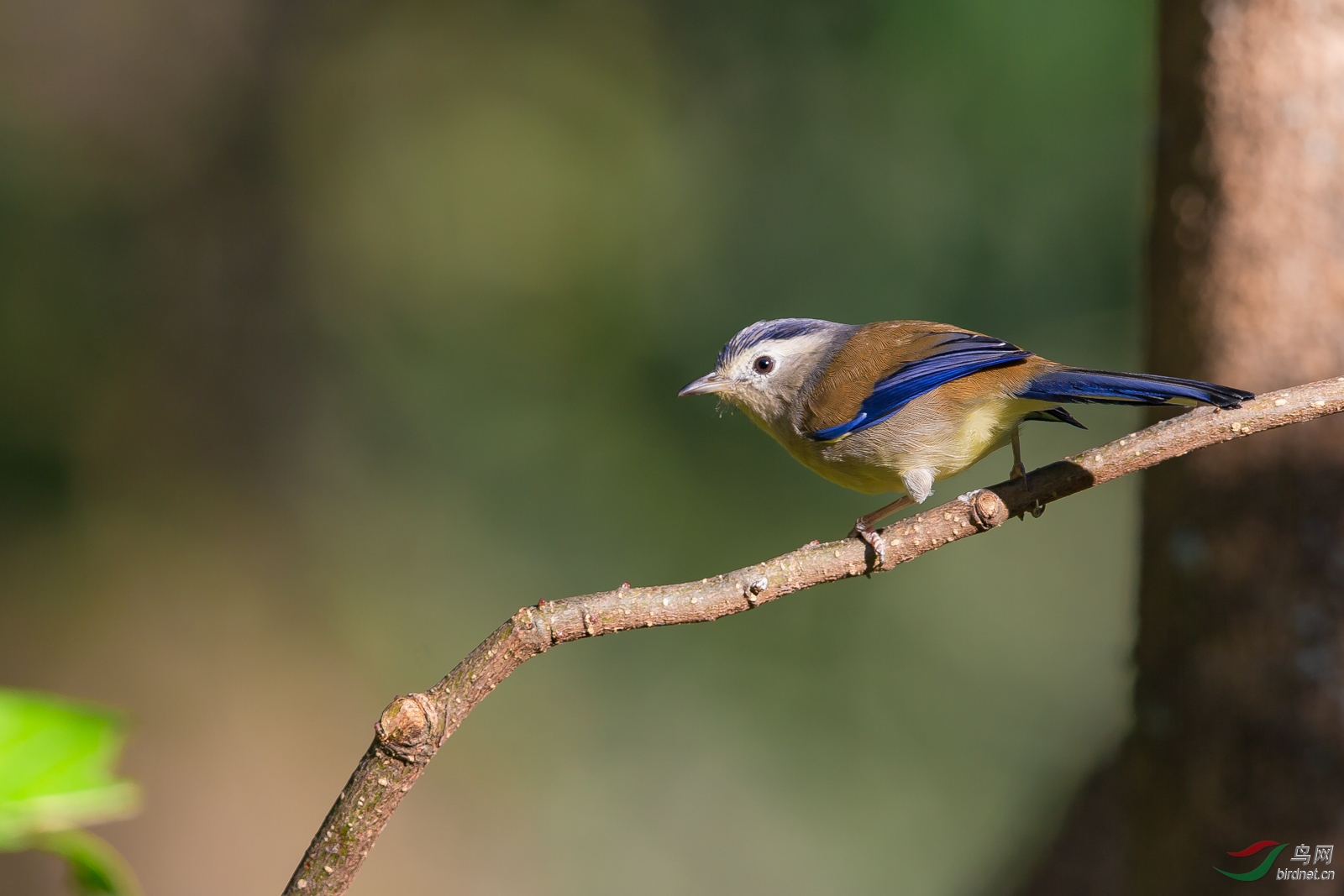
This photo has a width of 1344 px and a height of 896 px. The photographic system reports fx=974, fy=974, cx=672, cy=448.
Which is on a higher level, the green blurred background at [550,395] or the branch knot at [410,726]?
the green blurred background at [550,395]

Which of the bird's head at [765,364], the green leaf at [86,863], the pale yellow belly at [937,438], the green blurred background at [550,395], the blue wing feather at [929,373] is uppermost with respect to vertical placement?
the green blurred background at [550,395]

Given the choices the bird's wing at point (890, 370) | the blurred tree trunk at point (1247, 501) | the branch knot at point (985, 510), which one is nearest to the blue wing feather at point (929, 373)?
the bird's wing at point (890, 370)

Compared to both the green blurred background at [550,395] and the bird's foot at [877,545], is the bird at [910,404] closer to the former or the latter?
the bird's foot at [877,545]

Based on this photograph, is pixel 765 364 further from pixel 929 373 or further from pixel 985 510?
pixel 985 510

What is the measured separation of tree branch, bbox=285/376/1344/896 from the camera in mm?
Answer: 1893

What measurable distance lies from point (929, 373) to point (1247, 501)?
154 centimetres

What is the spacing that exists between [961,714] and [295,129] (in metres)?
7.99

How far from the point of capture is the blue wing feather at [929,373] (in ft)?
11.0

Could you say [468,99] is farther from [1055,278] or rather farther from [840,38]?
[1055,278]

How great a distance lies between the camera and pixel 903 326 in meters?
3.91
